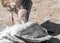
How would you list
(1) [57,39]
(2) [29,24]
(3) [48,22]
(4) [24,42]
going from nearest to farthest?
(4) [24,42] → (2) [29,24] → (1) [57,39] → (3) [48,22]

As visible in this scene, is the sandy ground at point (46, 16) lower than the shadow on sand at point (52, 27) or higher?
higher

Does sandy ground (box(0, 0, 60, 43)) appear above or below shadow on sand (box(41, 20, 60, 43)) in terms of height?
above

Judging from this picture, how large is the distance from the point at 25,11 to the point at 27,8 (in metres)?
0.11

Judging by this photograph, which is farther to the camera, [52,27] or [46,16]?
[46,16]

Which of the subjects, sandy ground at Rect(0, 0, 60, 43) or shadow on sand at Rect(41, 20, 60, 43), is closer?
shadow on sand at Rect(41, 20, 60, 43)

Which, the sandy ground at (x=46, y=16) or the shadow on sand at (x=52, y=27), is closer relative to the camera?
the shadow on sand at (x=52, y=27)

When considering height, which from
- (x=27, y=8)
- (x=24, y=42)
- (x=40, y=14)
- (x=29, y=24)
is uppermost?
(x=40, y=14)

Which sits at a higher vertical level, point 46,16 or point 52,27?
point 46,16

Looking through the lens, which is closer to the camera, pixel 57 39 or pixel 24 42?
pixel 24 42

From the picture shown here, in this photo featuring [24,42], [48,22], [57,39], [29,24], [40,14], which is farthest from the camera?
[40,14]

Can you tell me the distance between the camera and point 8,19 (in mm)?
5875

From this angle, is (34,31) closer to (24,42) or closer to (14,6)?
(24,42)

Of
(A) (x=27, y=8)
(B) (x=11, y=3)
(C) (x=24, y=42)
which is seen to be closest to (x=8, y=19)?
(B) (x=11, y=3)

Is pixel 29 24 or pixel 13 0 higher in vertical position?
pixel 13 0
